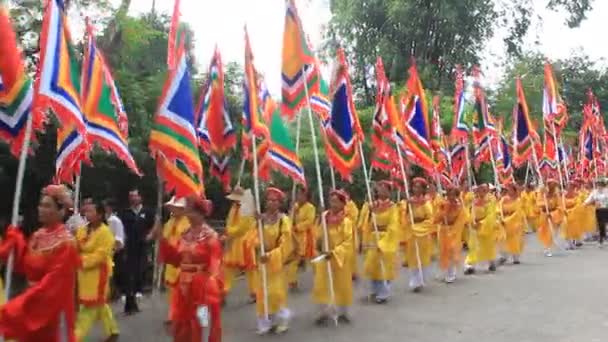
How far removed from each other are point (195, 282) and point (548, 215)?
491 inches

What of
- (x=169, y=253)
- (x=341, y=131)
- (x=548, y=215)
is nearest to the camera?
(x=169, y=253)

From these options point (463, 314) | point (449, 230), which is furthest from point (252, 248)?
point (449, 230)

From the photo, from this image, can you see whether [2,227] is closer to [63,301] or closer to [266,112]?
[266,112]

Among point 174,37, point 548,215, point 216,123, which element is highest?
point 174,37

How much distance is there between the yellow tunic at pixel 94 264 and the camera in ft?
26.5

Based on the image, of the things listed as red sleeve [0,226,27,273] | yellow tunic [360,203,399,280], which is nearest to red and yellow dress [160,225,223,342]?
red sleeve [0,226,27,273]

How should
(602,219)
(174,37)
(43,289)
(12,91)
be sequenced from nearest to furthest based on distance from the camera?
(43,289), (12,91), (174,37), (602,219)

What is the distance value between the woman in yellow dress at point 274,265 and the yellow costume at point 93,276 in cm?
171

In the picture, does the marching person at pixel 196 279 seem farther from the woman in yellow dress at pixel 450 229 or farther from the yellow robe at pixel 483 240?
the yellow robe at pixel 483 240

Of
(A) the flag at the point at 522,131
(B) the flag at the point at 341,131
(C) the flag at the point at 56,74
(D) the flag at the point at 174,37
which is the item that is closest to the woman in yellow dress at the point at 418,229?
(B) the flag at the point at 341,131

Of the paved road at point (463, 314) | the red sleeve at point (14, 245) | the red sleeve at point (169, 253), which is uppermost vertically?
the red sleeve at point (14, 245)

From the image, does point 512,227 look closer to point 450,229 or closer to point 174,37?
point 450,229

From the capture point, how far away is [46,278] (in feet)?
18.2

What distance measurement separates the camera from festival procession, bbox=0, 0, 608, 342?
629 cm
